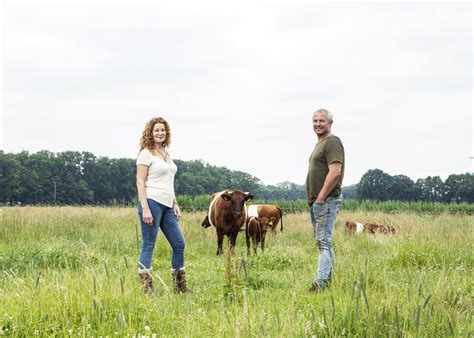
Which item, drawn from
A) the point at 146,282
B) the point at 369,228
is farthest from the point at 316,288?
the point at 369,228

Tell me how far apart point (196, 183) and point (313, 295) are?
93241 millimetres

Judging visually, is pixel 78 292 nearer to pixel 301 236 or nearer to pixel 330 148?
pixel 330 148

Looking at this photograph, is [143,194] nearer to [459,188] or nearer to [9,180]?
[9,180]

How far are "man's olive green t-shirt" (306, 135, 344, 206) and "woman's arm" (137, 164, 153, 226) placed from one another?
1.91 metres

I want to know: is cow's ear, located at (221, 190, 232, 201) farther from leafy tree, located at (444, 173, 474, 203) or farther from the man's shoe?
leafy tree, located at (444, 173, 474, 203)

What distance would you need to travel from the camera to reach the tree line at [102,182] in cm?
7794

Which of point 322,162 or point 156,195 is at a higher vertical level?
point 322,162

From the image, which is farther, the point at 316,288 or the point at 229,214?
the point at 229,214

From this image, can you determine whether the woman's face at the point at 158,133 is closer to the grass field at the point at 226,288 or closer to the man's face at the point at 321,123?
the grass field at the point at 226,288

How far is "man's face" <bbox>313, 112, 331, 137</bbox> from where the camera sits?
5.70 metres

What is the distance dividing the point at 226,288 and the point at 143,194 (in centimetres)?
145

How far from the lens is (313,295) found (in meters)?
4.71

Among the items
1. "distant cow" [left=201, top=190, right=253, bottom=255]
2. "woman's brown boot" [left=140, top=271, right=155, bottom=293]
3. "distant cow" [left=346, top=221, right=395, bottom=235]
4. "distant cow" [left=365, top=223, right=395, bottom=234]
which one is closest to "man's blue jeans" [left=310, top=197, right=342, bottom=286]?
"woman's brown boot" [left=140, top=271, right=155, bottom=293]

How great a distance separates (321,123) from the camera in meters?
5.70
